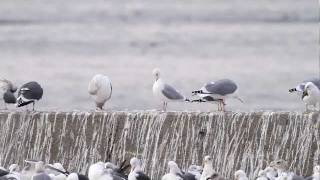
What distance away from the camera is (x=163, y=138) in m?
11.9

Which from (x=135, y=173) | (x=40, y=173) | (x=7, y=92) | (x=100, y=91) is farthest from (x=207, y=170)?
(x=7, y=92)

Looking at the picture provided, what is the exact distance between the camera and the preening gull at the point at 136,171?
434 inches

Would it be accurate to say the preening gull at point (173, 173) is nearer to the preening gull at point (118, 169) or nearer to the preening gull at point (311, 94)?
the preening gull at point (118, 169)

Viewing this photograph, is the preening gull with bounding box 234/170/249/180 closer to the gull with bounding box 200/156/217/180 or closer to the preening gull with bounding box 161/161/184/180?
the gull with bounding box 200/156/217/180

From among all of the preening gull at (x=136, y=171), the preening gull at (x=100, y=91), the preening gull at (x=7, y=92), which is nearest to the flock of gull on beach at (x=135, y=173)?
the preening gull at (x=136, y=171)

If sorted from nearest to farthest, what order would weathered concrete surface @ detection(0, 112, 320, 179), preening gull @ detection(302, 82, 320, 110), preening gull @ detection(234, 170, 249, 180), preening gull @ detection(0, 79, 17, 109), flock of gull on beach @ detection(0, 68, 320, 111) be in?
preening gull @ detection(234, 170, 249, 180) < weathered concrete surface @ detection(0, 112, 320, 179) < preening gull @ detection(302, 82, 320, 110) < flock of gull on beach @ detection(0, 68, 320, 111) < preening gull @ detection(0, 79, 17, 109)

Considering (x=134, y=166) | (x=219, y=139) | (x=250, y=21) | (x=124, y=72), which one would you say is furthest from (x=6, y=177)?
(x=250, y=21)

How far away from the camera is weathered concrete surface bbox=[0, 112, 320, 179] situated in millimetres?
11547

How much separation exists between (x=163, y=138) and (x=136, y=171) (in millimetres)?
817

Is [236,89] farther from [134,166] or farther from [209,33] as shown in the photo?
[209,33]

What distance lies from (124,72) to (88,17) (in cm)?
1698

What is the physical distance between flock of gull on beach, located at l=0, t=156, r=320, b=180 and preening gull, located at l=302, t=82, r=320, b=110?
0.99 meters

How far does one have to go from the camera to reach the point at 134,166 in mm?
11312

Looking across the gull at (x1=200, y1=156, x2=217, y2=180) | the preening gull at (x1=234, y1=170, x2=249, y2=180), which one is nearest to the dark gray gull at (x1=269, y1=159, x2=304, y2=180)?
the preening gull at (x1=234, y1=170, x2=249, y2=180)
